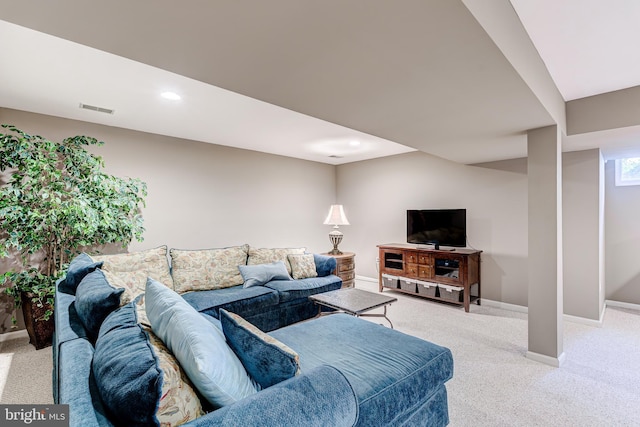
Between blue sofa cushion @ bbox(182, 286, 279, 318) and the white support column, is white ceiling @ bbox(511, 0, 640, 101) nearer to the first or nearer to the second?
the white support column

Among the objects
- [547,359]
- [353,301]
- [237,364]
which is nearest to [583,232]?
[547,359]

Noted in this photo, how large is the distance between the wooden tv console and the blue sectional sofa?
2.36 metres

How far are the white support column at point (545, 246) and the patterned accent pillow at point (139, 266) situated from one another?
11.8 ft

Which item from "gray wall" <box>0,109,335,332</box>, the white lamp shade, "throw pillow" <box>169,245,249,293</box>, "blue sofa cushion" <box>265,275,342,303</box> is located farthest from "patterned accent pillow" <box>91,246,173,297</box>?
the white lamp shade

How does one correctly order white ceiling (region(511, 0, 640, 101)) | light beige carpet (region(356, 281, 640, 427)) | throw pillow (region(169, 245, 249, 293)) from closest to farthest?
white ceiling (region(511, 0, 640, 101)), light beige carpet (region(356, 281, 640, 427)), throw pillow (region(169, 245, 249, 293))

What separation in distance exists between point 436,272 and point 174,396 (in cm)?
397

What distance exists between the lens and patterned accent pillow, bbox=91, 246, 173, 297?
2916 millimetres

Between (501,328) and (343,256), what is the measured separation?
2.33 meters

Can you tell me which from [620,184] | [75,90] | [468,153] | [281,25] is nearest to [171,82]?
[75,90]

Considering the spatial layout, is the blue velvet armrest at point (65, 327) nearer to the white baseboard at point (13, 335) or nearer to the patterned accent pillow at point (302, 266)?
the white baseboard at point (13, 335)

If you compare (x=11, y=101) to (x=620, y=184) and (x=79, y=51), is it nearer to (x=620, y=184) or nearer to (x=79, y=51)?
(x=79, y=51)

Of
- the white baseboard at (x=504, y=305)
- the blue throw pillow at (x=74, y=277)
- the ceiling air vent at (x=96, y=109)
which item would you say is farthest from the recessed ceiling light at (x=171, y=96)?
the white baseboard at (x=504, y=305)

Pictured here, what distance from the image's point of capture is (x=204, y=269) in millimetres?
3613

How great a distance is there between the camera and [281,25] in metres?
1.24
